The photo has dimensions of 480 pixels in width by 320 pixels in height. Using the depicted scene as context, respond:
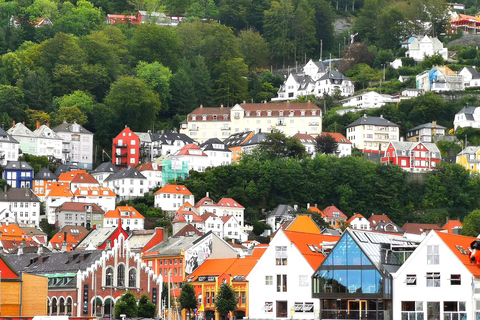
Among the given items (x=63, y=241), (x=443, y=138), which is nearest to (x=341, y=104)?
(x=443, y=138)

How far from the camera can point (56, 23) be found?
619 ft

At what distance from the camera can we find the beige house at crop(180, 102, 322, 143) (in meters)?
161

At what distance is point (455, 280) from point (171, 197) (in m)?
76.1

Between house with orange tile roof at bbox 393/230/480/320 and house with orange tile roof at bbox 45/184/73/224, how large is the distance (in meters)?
77.3

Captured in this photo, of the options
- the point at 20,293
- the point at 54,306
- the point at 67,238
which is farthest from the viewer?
the point at 67,238

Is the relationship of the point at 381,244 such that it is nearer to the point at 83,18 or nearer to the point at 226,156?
the point at 226,156

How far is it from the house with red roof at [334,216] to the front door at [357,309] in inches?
2559

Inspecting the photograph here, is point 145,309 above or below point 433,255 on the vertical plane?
below

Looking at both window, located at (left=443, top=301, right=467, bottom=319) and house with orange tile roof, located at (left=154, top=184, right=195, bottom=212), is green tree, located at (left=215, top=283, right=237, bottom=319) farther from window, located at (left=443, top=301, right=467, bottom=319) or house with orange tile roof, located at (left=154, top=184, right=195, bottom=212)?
house with orange tile roof, located at (left=154, top=184, right=195, bottom=212)

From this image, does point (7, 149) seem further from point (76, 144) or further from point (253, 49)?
point (253, 49)

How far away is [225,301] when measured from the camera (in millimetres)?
71625

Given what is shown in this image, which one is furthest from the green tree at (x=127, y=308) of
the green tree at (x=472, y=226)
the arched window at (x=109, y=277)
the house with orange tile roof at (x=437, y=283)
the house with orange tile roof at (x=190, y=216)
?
the house with orange tile roof at (x=190, y=216)

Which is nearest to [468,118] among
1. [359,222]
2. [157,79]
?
[359,222]

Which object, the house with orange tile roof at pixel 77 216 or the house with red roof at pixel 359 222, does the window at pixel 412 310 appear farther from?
the house with orange tile roof at pixel 77 216
